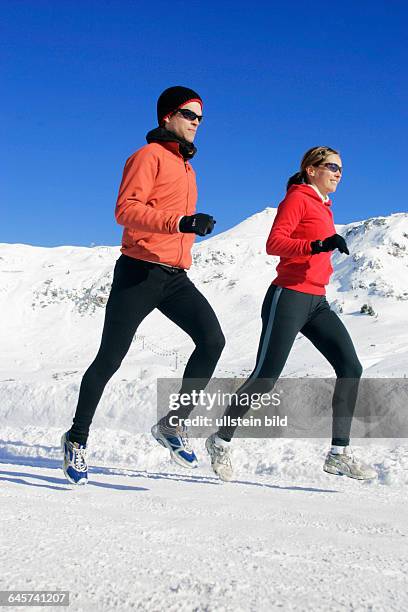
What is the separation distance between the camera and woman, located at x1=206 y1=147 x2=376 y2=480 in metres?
3.77

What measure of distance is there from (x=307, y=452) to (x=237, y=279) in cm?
3480

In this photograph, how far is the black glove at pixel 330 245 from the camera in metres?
3.44

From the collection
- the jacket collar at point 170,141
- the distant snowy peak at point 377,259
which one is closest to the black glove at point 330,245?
the jacket collar at point 170,141

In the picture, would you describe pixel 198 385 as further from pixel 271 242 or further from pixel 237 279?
pixel 237 279

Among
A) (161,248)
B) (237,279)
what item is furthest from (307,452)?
(237,279)

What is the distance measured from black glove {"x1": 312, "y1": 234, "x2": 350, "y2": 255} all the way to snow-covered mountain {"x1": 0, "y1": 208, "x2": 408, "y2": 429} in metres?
8.29

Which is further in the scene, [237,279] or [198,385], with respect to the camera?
[237,279]

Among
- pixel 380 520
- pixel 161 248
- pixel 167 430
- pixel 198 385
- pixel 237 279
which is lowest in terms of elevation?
pixel 380 520

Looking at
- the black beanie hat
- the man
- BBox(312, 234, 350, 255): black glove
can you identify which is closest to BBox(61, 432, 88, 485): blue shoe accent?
the man

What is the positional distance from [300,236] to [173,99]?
4.16 ft

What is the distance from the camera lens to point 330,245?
3518 mm

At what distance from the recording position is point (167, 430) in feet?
12.3

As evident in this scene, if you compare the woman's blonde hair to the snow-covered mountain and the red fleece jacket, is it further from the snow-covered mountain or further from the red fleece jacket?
the snow-covered mountain

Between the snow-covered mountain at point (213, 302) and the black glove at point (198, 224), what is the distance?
860 centimetres
